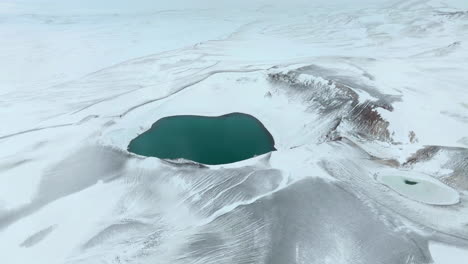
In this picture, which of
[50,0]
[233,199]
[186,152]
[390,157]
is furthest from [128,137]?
[50,0]

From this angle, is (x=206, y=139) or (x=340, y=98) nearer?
(x=206, y=139)

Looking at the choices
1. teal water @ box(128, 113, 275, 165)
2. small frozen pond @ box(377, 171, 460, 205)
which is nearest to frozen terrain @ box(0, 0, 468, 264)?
small frozen pond @ box(377, 171, 460, 205)

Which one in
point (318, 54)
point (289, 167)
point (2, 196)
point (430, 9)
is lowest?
point (2, 196)

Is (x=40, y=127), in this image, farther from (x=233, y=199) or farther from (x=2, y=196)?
(x=233, y=199)

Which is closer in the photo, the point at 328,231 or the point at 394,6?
Result: the point at 328,231

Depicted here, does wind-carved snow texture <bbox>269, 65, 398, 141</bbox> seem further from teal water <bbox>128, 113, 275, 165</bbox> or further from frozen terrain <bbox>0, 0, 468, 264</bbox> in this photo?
teal water <bbox>128, 113, 275, 165</bbox>

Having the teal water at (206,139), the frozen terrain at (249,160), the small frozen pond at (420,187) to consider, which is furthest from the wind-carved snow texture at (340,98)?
the teal water at (206,139)

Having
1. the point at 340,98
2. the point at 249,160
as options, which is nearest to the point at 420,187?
the point at 249,160

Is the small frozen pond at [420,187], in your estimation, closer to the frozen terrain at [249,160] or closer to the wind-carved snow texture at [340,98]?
the frozen terrain at [249,160]

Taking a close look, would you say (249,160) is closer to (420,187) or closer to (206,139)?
(206,139)
